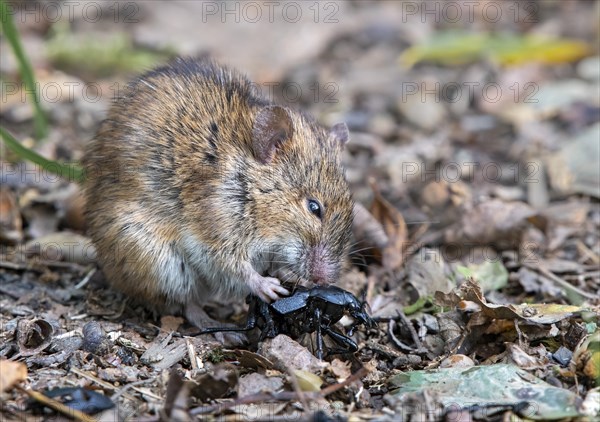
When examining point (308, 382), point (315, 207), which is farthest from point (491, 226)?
point (308, 382)

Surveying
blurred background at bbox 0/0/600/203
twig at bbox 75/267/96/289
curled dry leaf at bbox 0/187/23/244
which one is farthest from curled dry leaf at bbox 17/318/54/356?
blurred background at bbox 0/0/600/203

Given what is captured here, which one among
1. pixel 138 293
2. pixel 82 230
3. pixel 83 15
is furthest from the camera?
pixel 83 15

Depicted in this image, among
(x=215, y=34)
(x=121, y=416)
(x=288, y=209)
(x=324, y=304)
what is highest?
(x=215, y=34)

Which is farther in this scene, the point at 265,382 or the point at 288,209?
the point at 288,209

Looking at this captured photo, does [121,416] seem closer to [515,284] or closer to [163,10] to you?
[515,284]

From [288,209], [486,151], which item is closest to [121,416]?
[288,209]

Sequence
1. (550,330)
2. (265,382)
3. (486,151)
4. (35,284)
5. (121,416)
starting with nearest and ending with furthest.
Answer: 1. (121,416)
2. (265,382)
3. (550,330)
4. (35,284)
5. (486,151)

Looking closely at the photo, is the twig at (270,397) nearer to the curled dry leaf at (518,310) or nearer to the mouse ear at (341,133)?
the curled dry leaf at (518,310)

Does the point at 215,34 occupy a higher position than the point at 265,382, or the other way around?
the point at 215,34
